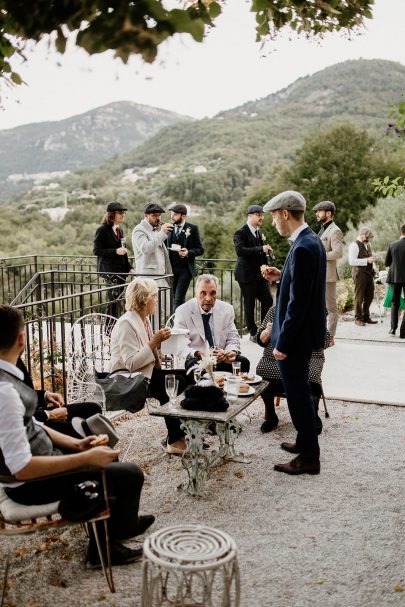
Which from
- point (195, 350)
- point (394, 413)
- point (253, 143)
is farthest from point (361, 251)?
point (253, 143)

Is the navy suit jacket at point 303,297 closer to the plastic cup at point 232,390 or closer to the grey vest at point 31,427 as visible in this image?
the plastic cup at point 232,390

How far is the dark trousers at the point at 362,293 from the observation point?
10695 millimetres

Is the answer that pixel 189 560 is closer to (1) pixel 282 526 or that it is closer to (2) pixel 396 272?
(1) pixel 282 526

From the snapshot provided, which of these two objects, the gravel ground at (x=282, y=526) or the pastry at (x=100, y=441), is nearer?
the gravel ground at (x=282, y=526)

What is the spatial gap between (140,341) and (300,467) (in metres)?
1.51

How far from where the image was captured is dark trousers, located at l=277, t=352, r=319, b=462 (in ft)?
14.7

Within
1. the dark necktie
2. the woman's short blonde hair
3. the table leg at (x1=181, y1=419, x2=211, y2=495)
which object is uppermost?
the woman's short blonde hair

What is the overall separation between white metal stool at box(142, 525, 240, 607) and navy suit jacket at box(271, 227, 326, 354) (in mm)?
1903

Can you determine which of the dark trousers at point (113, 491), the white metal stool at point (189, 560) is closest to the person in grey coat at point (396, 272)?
the dark trousers at point (113, 491)

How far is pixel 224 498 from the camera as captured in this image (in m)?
4.23

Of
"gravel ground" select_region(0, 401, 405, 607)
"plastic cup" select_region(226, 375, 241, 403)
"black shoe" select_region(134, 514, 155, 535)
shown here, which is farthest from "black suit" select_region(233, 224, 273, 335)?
"black shoe" select_region(134, 514, 155, 535)

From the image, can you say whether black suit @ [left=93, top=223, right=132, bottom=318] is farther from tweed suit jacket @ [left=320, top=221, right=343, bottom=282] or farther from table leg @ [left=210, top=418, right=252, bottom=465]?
table leg @ [left=210, top=418, right=252, bottom=465]

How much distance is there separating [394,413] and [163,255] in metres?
3.68

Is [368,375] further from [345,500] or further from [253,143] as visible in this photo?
[253,143]
